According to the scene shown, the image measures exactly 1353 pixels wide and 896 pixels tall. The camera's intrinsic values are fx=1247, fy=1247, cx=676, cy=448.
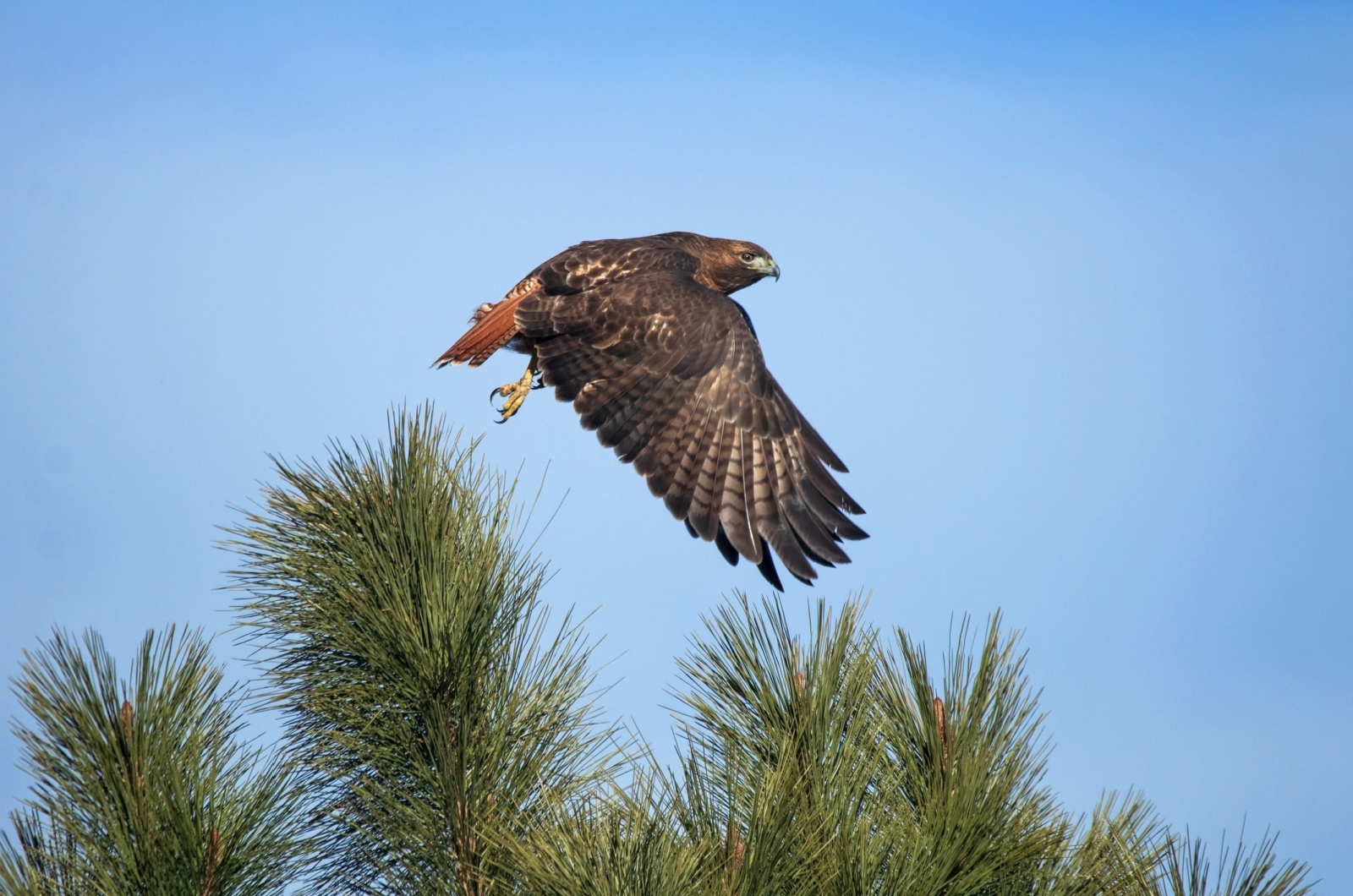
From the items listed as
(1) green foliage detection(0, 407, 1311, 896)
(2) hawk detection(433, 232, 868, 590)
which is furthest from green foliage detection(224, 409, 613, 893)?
(2) hawk detection(433, 232, 868, 590)

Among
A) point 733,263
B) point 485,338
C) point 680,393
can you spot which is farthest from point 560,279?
point 733,263

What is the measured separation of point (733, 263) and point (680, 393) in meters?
2.56

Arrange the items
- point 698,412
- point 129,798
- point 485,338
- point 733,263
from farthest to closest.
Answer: point 733,263
point 485,338
point 698,412
point 129,798

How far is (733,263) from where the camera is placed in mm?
9070

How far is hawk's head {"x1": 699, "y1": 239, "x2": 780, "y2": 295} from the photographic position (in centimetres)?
905

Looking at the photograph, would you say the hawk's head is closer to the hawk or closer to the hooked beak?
the hooked beak

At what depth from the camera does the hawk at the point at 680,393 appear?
20.4 ft

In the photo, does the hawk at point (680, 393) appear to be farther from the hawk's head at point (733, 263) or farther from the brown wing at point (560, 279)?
the hawk's head at point (733, 263)

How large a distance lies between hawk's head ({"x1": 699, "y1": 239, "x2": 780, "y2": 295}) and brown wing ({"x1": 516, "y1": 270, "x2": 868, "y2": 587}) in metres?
1.75

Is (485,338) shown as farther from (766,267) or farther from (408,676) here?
(408,676)

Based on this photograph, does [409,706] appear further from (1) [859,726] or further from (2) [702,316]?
(2) [702,316]

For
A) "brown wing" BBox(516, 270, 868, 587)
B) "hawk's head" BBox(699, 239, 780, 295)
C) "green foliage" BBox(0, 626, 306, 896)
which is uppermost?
"hawk's head" BBox(699, 239, 780, 295)

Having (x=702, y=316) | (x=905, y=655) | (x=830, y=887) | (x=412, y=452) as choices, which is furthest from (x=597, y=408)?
(x=830, y=887)

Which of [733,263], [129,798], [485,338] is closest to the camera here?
[129,798]
